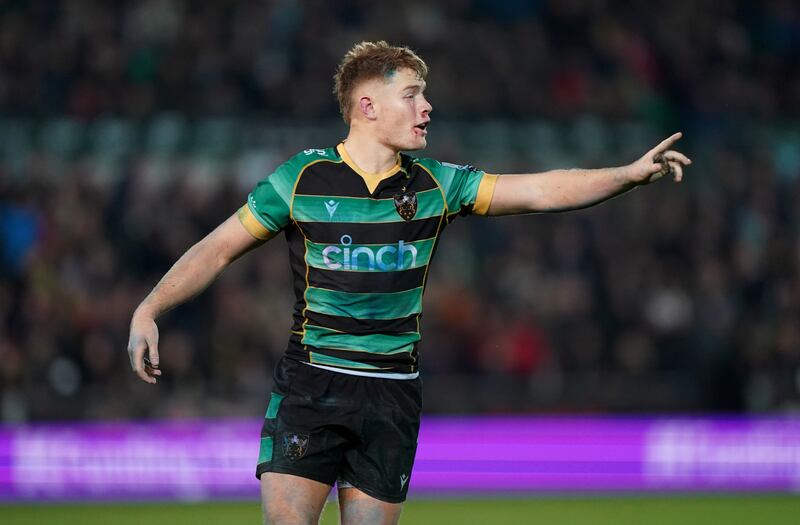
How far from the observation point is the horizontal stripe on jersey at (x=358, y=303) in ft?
16.6

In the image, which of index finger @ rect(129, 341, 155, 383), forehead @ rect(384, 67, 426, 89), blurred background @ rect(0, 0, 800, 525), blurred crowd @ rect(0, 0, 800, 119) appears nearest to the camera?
index finger @ rect(129, 341, 155, 383)

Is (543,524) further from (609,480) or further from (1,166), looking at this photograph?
(1,166)

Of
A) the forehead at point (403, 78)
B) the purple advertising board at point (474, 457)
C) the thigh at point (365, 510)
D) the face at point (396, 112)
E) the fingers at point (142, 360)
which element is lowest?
the purple advertising board at point (474, 457)

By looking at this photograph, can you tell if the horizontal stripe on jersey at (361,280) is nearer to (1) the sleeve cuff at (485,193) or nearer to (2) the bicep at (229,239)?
(2) the bicep at (229,239)

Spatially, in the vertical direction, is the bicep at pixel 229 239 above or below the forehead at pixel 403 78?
below

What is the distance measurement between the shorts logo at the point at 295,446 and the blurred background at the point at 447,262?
18.6 feet

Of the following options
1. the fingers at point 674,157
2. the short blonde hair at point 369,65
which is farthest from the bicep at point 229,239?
the fingers at point 674,157

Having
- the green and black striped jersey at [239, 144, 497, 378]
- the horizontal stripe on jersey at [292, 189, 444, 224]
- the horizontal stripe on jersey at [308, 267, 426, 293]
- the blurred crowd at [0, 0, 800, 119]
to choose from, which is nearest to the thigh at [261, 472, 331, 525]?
the green and black striped jersey at [239, 144, 497, 378]

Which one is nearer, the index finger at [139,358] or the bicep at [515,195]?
the index finger at [139,358]

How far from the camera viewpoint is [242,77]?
573 inches

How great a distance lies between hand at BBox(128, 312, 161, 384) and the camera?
4742 millimetres

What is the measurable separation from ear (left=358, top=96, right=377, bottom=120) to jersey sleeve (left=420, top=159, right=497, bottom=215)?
0.29m

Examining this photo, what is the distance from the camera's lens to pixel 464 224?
44.2ft

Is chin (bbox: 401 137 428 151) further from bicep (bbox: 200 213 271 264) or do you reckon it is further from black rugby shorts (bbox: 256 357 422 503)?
black rugby shorts (bbox: 256 357 422 503)
